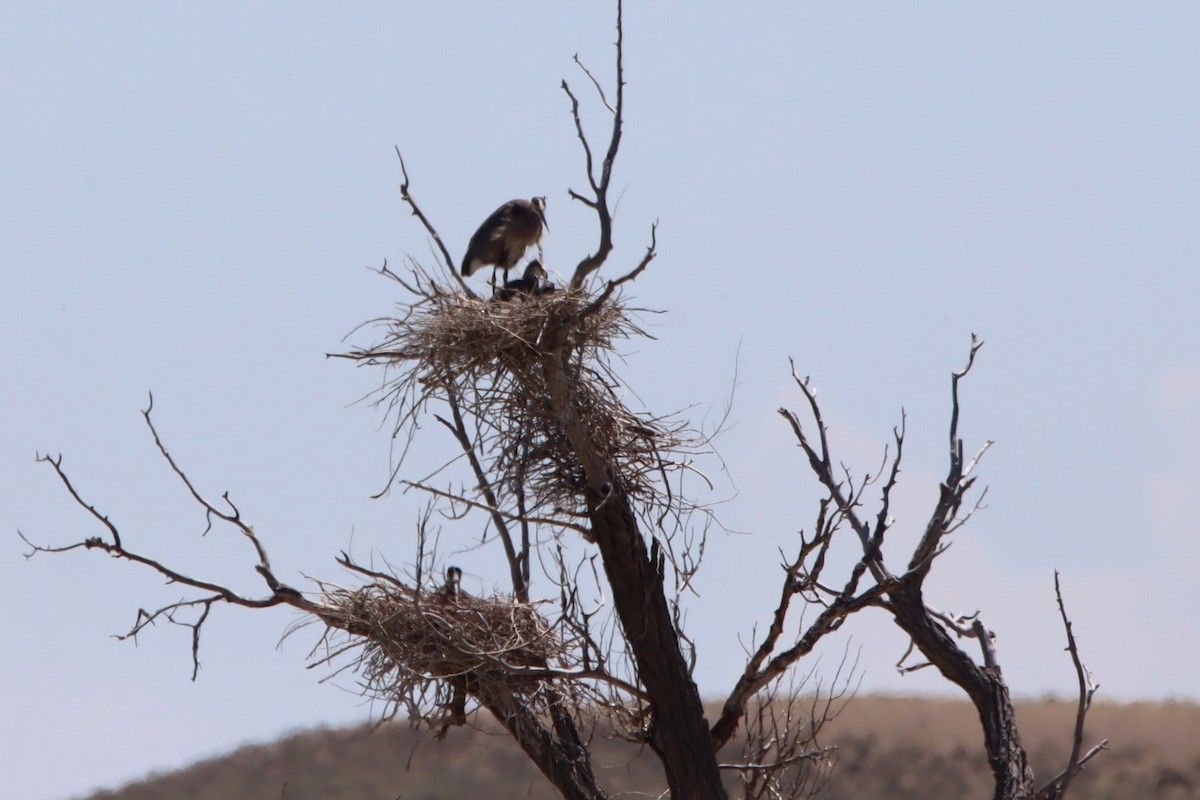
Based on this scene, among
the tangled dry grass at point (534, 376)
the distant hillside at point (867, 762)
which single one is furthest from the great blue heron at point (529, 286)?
the distant hillside at point (867, 762)

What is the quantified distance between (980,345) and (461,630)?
2.94 metres

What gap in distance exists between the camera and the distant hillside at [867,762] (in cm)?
3150

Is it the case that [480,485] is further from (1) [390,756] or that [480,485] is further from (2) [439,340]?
(1) [390,756]

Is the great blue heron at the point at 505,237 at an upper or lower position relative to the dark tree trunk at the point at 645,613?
upper

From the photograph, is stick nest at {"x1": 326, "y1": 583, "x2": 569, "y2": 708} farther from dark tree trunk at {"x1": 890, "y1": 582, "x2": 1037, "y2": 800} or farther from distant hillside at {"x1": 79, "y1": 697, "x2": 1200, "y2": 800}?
distant hillside at {"x1": 79, "y1": 697, "x2": 1200, "y2": 800}

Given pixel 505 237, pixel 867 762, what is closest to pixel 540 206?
pixel 505 237

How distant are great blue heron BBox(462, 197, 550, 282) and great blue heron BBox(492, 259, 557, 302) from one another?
2.29ft

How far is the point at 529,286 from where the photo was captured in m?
8.94

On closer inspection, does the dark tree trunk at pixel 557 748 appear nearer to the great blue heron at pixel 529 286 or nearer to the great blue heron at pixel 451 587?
the great blue heron at pixel 451 587

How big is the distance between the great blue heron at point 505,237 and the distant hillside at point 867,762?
70.3 ft

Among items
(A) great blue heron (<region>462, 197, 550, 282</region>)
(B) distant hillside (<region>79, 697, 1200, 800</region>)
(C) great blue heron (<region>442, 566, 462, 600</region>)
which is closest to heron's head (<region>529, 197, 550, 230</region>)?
(A) great blue heron (<region>462, 197, 550, 282</region>)

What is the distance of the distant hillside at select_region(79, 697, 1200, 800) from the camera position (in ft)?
103

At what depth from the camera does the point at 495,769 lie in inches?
1364

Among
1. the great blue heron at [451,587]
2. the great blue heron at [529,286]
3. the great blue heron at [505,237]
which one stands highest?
the great blue heron at [505,237]
